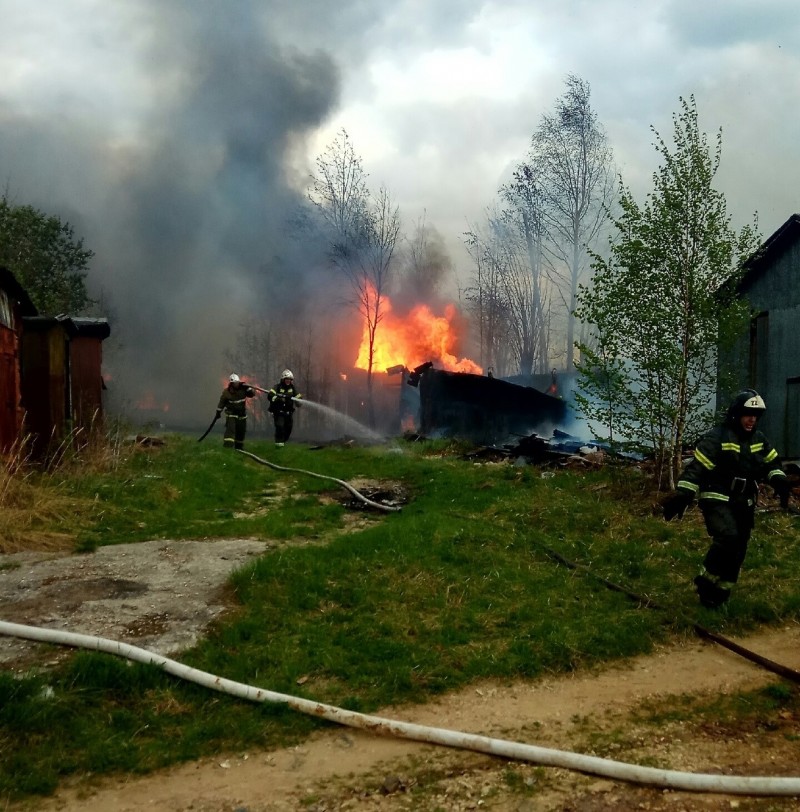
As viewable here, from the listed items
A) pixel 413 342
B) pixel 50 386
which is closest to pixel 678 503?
pixel 50 386

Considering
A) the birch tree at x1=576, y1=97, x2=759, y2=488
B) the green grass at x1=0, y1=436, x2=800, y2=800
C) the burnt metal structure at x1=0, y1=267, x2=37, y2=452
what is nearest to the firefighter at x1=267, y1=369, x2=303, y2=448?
the green grass at x1=0, y1=436, x2=800, y2=800

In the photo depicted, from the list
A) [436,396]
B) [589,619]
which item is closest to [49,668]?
[589,619]

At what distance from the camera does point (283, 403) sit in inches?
645

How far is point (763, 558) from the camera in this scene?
671cm

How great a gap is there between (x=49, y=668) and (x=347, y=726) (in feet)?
6.16

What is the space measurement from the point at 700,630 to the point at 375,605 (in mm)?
2597

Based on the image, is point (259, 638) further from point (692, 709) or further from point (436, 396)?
point (436, 396)

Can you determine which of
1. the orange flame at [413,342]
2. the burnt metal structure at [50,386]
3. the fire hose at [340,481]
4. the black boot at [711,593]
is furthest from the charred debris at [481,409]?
the black boot at [711,593]

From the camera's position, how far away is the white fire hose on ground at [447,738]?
298 cm

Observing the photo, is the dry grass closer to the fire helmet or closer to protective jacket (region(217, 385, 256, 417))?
protective jacket (region(217, 385, 256, 417))

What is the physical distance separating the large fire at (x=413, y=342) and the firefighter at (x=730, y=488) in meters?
28.0

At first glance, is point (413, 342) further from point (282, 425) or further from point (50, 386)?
point (50, 386)

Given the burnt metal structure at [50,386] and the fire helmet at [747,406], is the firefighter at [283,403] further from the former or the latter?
the fire helmet at [747,406]

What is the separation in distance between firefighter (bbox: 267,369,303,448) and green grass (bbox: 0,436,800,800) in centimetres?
574
